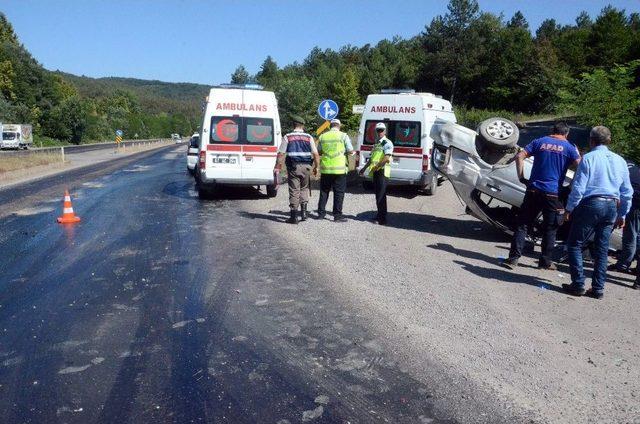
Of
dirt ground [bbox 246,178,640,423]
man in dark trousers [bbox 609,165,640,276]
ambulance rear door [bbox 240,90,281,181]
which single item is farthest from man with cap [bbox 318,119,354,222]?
man in dark trousers [bbox 609,165,640,276]

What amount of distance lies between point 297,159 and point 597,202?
542cm

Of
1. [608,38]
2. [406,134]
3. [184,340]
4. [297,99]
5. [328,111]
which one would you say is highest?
[608,38]

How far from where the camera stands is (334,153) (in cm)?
990

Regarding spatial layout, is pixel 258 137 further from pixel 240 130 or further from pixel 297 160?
pixel 297 160

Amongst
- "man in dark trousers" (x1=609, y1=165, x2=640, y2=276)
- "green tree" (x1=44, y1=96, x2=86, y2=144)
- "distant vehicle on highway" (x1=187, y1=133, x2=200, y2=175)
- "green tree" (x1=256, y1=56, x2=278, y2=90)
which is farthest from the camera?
"green tree" (x1=256, y1=56, x2=278, y2=90)

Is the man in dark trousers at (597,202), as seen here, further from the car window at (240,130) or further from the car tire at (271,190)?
the car tire at (271,190)

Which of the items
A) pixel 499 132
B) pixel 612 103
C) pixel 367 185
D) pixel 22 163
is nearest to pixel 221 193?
pixel 367 185

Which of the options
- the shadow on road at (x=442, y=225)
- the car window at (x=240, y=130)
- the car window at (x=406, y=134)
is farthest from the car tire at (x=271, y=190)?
the car window at (x=406, y=134)

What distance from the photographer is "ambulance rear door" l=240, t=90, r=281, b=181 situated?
12.6 m

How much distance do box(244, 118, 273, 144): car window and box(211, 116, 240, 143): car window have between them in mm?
260

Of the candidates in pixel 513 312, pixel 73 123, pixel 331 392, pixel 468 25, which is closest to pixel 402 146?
pixel 513 312

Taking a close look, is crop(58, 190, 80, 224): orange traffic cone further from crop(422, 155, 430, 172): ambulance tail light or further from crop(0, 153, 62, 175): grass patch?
crop(0, 153, 62, 175): grass patch

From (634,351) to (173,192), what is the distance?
41.6 feet

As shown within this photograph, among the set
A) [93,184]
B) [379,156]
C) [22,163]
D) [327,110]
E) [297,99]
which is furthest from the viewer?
[297,99]
